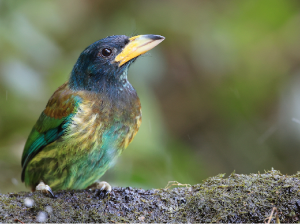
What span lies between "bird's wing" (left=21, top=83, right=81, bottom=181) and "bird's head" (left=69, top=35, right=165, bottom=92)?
14cm

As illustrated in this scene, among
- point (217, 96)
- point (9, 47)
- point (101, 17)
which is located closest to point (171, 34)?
point (101, 17)

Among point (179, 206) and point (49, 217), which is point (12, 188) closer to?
point (49, 217)

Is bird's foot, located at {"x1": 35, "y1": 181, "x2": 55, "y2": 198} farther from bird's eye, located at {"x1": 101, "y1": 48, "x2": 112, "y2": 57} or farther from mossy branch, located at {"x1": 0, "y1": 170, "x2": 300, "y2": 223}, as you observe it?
bird's eye, located at {"x1": 101, "y1": 48, "x2": 112, "y2": 57}

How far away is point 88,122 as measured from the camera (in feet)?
8.73

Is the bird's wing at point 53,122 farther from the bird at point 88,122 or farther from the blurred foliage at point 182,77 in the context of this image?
the blurred foliage at point 182,77

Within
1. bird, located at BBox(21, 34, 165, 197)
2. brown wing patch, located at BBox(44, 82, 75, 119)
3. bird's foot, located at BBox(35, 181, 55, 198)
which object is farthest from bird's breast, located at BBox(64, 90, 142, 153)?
bird's foot, located at BBox(35, 181, 55, 198)

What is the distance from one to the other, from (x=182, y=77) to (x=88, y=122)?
3405 millimetres

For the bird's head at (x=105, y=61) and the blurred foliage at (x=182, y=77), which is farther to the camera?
the blurred foliage at (x=182, y=77)

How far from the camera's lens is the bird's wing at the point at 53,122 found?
278cm

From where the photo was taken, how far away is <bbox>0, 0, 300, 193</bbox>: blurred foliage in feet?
11.0

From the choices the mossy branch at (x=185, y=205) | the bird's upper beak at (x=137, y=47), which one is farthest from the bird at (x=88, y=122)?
the mossy branch at (x=185, y=205)

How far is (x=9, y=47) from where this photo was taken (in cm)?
326

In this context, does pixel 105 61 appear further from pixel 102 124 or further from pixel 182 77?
pixel 182 77

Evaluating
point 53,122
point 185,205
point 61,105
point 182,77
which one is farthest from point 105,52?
point 182,77
